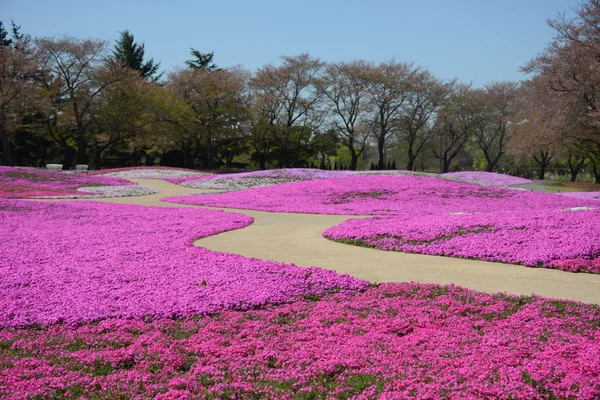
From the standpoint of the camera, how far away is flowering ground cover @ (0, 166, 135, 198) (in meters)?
24.1

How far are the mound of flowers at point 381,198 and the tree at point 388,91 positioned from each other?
108ft

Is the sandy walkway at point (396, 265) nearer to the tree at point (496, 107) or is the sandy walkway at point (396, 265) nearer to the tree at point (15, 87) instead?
the tree at point (15, 87)

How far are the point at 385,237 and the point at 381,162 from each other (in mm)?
47219

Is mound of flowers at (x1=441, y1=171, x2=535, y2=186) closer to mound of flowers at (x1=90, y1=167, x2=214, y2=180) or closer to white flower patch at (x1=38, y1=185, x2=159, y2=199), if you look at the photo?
mound of flowers at (x1=90, y1=167, x2=214, y2=180)

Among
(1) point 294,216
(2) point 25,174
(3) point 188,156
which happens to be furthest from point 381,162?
(1) point 294,216

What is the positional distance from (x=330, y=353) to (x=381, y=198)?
58.5 ft

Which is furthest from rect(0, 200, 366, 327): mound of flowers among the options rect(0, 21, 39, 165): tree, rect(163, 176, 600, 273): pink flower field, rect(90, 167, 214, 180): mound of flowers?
rect(0, 21, 39, 165): tree

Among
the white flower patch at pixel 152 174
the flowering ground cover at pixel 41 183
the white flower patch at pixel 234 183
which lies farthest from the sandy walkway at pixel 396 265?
the white flower patch at pixel 152 174

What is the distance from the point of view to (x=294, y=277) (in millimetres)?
7590

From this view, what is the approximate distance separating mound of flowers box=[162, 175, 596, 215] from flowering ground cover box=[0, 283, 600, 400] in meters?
12.0

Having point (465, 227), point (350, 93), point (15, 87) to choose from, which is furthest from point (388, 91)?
point (465, 227)

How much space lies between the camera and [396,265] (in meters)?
8.90

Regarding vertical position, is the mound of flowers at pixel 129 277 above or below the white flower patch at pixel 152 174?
below

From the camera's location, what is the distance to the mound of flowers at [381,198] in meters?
19.5
